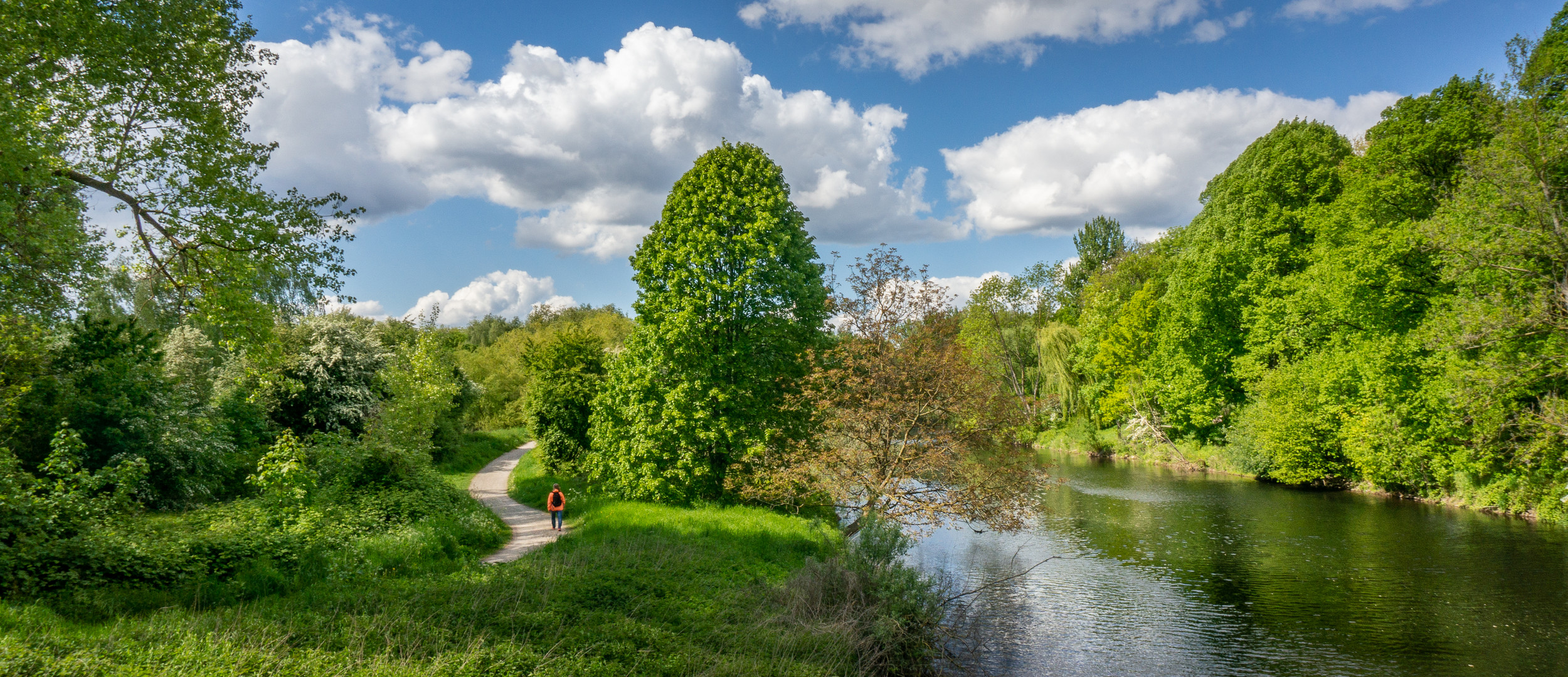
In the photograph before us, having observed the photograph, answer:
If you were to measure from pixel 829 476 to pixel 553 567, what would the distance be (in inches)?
258

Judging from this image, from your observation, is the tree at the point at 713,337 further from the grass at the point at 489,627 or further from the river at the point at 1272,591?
the river at the point at 1272,591

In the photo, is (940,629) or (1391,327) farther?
(1391,327)

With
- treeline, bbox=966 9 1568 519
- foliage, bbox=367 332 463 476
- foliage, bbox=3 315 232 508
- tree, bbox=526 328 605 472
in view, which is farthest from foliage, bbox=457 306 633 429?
treeline, bbox=966 9 1568 519

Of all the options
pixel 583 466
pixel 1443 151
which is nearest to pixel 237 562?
pixel 583 466

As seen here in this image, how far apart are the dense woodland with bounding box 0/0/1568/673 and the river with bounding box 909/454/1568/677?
2.26m

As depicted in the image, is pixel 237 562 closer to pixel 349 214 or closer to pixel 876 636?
pixel 349 214

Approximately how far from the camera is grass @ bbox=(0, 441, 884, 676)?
6.85m

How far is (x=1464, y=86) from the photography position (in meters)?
23.5

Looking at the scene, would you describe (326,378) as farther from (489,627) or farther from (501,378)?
(501,378)

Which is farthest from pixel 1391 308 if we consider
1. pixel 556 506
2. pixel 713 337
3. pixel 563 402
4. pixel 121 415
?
pixel 121 415

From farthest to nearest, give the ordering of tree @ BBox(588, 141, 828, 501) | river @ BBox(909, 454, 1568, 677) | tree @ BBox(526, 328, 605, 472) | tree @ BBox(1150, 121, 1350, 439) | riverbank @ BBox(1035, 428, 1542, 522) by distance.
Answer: tree @ BBox(1150, 121, 1350, 439) → tree @ BBox(526, 328, 605, 472) → riverbank @ BBox(1035, 428, 1542, 522) → tree @ BBox(588, 141, 828, 501) → river @ BBox(909, 454, 1568, 677)

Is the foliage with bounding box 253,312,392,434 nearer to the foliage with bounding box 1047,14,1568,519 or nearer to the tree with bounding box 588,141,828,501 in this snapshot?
the tree with bounding box 588,141,828,501

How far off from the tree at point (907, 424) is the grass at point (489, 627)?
3.05 meters

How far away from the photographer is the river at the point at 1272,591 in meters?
12.5
